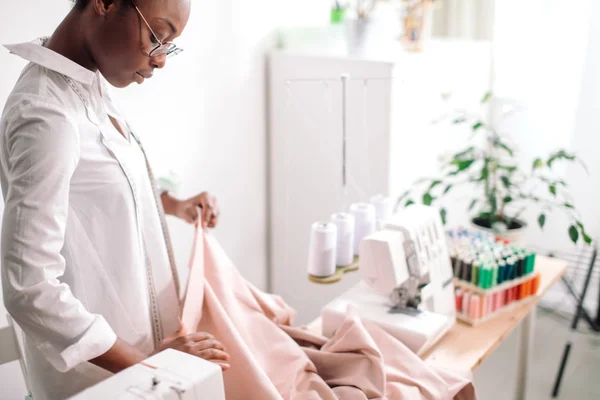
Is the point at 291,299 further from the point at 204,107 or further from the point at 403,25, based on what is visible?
the point at 403,25

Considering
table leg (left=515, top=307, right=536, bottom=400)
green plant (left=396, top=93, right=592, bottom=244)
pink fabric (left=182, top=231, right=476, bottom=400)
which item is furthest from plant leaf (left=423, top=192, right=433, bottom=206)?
pink fabric (left=182, top=231, right=476, bottom=400)

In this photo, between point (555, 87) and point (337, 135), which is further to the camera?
point (555, 87)

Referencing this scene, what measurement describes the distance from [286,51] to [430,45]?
784 mm

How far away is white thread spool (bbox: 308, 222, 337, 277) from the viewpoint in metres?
1.64

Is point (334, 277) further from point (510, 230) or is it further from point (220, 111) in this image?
point (510, 230)

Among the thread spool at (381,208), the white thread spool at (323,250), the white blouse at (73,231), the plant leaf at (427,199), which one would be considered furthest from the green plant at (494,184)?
the white blouse at (73,231)

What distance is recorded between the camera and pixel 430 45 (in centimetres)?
271

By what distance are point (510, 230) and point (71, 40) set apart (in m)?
2.13

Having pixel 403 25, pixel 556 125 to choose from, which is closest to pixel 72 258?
pixel 403 25

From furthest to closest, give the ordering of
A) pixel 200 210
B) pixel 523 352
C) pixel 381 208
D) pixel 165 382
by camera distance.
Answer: pixel 523 352 < pixel 381 208 < pixel 200 210 < pixel 165 382

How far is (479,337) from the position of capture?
5.63 feet

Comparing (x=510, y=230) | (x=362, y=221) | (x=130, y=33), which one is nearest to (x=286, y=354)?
(x=362, y=221)

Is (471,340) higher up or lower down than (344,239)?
lower down

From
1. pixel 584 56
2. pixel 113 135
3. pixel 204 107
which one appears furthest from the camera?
pixel 584 56
